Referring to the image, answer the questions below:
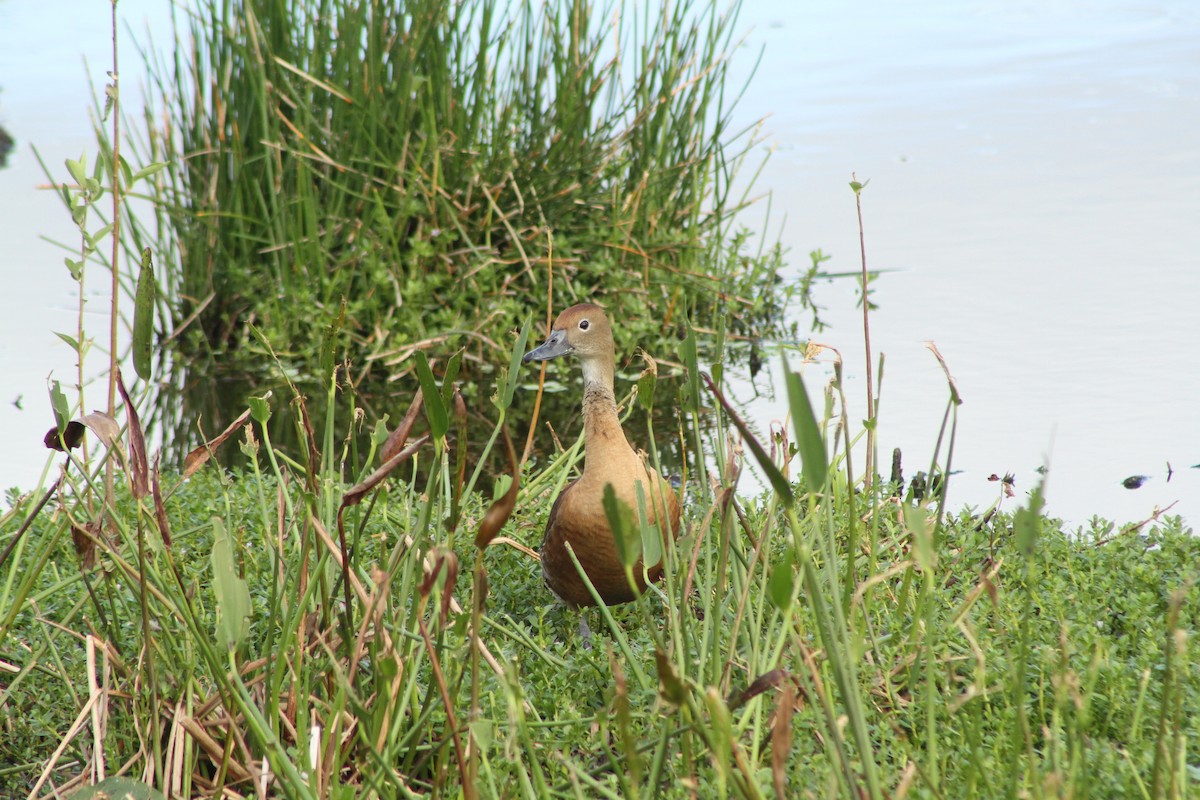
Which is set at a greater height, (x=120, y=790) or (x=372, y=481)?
(x=372, y=481)

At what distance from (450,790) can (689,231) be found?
12.9 feet

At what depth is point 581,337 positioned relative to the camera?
336cm

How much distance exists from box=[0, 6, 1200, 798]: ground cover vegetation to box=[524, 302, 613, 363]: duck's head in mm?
486

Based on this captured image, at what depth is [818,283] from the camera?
21.4 ft

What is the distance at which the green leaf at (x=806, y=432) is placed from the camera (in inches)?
49.5

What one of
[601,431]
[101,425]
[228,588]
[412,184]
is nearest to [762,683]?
[228,588]

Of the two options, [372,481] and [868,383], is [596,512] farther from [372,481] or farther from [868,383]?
[372,481]

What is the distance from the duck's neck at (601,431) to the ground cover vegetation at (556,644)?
1.07 ft

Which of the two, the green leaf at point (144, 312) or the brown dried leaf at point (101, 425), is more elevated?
the green leaf at point (144, 312)

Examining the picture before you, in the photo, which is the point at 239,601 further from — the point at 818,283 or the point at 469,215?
the point at 818,283

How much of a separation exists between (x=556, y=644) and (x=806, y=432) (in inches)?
65.7

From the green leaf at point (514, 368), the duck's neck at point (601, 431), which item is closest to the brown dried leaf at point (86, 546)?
the green leaf at point (514, 368)

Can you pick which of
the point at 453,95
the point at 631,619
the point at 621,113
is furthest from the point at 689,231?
the point at 631,619

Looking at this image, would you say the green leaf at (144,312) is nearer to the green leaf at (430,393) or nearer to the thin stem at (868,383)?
the green leaf at (430,393)
